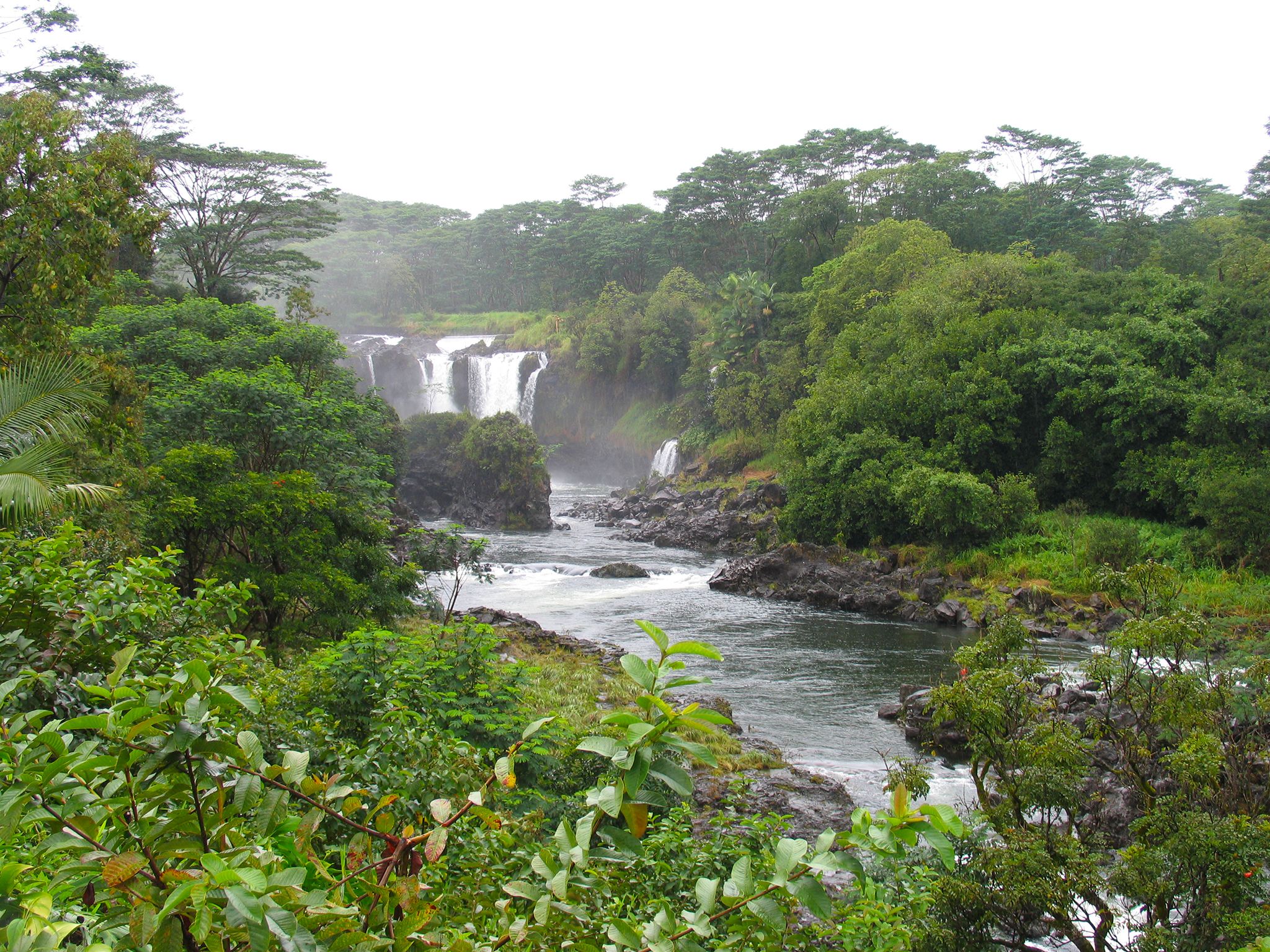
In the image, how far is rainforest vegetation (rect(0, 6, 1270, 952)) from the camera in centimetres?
200

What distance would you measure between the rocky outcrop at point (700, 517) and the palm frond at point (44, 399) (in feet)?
75.3

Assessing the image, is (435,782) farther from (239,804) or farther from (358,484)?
(358,484)

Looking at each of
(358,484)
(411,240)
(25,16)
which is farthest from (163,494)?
(411,240)

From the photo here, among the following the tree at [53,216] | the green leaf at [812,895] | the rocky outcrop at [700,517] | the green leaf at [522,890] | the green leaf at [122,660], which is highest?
the tree at [53,216]

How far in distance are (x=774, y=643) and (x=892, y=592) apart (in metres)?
4.89

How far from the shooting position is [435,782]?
3.47 metres

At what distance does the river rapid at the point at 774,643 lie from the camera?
12.8m

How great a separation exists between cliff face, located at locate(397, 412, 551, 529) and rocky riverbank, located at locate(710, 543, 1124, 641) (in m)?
15.0

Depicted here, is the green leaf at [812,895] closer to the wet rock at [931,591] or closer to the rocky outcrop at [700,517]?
the wet rock at [931,591]

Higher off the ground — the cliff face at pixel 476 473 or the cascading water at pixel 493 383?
the cascading water at pixel 493 383

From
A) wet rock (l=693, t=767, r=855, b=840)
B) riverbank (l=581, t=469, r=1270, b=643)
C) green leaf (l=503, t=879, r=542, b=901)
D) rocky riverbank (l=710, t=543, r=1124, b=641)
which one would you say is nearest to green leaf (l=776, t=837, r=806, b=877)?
green leaf (l=503, t=879, r=542, b=901)

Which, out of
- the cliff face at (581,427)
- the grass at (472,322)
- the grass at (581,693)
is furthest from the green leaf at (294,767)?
the grass at (472,322)

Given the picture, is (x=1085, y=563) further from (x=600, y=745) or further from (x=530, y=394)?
(x=530, y=394)

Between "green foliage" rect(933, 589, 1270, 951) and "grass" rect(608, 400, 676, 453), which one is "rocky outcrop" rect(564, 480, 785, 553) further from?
"green foliage" rect(933, 589, 1270, 951)
